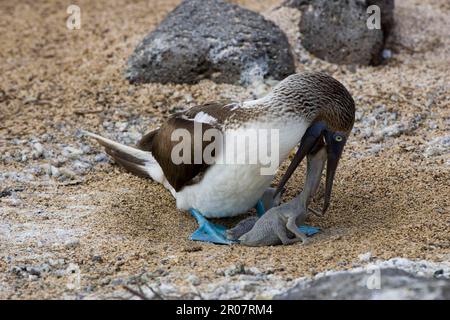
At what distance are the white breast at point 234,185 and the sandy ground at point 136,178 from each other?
0.27 m

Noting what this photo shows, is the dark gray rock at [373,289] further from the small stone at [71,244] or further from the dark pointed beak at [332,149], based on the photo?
the small stone at [71,244]

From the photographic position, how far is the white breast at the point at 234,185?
6336mm

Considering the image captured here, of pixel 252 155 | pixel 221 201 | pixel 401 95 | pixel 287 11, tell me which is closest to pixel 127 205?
pixel 221 201

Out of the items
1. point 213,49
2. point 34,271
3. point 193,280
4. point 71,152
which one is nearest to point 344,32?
point 213,49

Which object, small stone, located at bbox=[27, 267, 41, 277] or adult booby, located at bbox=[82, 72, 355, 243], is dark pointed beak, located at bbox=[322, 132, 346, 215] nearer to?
adult booby, located at bbox=[82, 72, 355, 243]

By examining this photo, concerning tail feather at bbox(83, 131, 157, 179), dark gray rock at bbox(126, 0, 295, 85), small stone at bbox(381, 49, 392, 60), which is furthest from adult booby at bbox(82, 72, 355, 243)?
small stone at bbox(381, 49, 392, 60)

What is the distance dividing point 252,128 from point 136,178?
1.87m

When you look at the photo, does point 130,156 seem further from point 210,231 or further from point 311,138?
point 311,138

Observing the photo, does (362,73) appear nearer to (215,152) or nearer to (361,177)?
(361,177)

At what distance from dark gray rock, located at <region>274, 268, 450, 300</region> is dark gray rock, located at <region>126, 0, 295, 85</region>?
4.26 metres

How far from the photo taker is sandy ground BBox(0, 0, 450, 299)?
592cm

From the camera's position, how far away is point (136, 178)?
26.0ft

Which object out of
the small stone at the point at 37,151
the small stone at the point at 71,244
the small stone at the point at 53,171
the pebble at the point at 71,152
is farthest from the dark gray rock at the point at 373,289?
the small stone at the point at 37,151

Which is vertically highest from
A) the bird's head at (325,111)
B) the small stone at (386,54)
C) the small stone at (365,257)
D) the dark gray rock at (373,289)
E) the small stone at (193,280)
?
the bird's head at (325,111)
